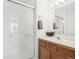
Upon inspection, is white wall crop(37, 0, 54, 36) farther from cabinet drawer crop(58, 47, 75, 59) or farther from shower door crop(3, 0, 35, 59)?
cabinet drawer crop(58, 47, 75, 59)

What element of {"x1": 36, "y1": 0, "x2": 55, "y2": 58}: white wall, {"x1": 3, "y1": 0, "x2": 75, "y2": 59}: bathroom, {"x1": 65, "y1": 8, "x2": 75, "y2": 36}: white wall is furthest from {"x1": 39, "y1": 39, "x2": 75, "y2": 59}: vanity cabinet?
{"x1": 36, "y1": 0, "x2": 55, "y2": 58}: white wall

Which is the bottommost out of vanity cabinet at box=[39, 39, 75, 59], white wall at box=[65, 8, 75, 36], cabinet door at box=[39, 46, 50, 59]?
cabinet door at box=[39, 46, 50, 59]

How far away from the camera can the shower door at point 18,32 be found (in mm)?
1865

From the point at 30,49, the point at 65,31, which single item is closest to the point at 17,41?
the point at 30,49

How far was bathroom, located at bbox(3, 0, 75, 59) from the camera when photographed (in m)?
1.82

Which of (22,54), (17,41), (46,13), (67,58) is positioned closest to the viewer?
(67,58)

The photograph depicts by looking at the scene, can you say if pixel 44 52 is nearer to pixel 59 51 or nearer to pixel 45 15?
pixel 59 51

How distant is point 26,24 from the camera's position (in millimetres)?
2396

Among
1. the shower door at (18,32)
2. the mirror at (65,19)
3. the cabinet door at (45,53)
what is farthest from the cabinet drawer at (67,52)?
the shower door at (18,32)

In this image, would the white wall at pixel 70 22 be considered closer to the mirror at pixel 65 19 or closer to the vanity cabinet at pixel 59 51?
the mirror at pixel 65 19

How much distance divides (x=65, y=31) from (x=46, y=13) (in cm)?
105

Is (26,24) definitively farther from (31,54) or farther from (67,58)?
(67,58)

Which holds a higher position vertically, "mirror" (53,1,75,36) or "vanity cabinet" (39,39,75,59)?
"mirror" (53,1,75,36)

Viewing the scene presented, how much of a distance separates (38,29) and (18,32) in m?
0.80
